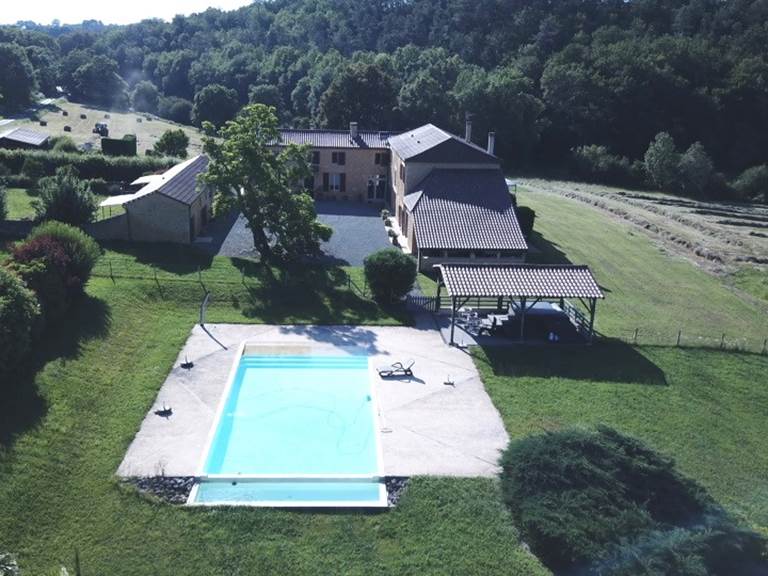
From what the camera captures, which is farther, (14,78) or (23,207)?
(14,78)

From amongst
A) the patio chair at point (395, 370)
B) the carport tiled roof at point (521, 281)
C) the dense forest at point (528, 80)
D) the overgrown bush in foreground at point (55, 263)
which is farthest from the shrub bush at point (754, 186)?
the overgrown bush in foreground at point (55, 263)

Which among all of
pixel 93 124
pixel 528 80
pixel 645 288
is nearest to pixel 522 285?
pixel 645 288

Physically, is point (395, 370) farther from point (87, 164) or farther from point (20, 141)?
point (20, 141)

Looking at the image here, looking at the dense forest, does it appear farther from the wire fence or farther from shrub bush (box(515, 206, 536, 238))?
the wire fence

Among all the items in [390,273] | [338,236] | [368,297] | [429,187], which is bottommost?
[368,297]

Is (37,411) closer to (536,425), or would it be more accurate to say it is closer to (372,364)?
(372,364)

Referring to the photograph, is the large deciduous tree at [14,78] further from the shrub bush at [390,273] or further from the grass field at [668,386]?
the grass field at [668,386]

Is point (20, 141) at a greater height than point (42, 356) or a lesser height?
greater
